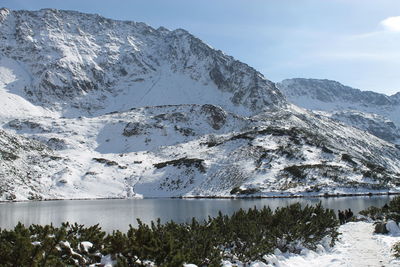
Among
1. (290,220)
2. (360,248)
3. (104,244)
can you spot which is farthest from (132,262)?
(360,248)

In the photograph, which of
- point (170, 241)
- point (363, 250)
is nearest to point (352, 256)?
point (363, 250)

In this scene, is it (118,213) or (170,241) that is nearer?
(170,241)

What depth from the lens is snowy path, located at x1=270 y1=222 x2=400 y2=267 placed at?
20.6 m

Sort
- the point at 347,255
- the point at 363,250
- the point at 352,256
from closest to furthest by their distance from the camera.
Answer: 1. the point at 352,256
2. the point at 347,255
3. the point at 363,250

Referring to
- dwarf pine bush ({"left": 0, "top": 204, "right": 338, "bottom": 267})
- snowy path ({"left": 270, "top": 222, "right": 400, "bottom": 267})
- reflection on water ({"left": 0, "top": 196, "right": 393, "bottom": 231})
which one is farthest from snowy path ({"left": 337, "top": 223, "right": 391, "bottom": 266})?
reflection on water ({"left": 0, "top": 196, "right": 393, "bottom": 231})

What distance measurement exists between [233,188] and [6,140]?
9304 centimetres

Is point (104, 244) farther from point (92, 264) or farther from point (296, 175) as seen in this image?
point (296, 175)

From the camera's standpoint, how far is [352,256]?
2264 centimetres

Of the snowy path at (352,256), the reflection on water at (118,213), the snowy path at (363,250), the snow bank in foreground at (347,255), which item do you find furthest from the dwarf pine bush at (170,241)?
the reflection on water at (118,213)

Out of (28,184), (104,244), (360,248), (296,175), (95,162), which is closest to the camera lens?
(104,244)

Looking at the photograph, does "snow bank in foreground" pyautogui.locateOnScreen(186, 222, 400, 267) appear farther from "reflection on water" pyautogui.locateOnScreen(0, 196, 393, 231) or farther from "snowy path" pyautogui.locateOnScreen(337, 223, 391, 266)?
"reflection on water" pyautogui.locateOnScreen(0, 196, 393, 231)

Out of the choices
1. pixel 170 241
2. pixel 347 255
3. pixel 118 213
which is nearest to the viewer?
pixel 170 241

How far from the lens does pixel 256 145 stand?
591 feet

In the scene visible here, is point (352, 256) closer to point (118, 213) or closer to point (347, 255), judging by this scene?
point (347, 255)
